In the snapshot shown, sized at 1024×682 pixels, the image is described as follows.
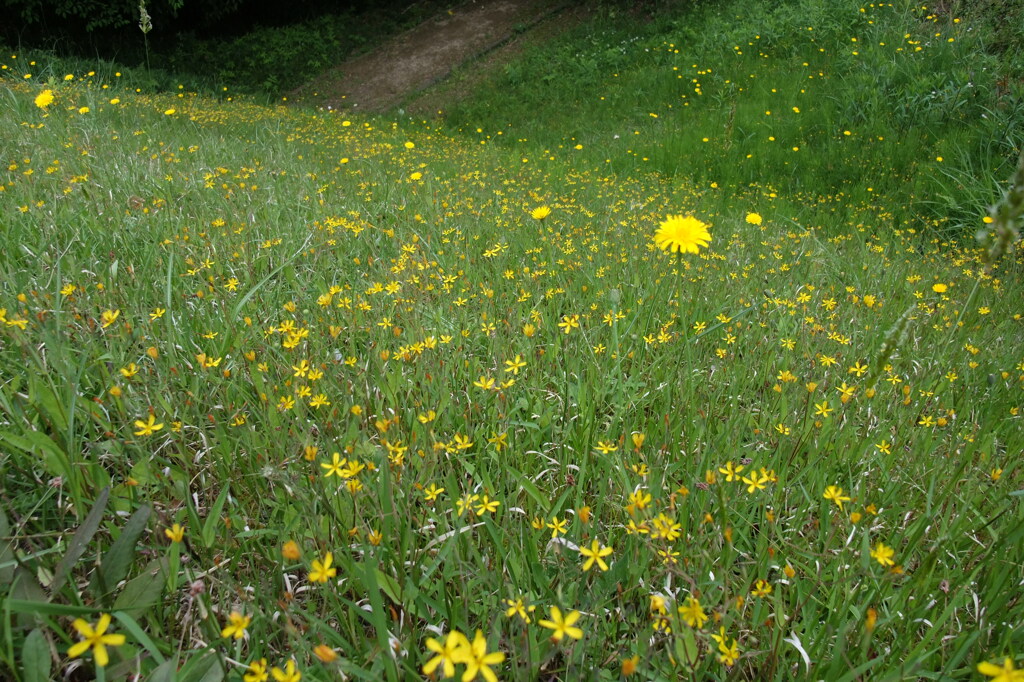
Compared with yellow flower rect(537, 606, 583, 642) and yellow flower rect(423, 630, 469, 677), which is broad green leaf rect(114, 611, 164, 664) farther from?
yellow flower rect(537, 606, 583, 642)

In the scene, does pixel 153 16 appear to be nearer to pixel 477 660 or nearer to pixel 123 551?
pixel 123 551

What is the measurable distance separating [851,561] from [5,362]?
7.98 ft

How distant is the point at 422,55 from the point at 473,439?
58.6 ft

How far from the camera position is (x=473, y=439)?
168 cm

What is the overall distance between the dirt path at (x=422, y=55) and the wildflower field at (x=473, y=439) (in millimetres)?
11957

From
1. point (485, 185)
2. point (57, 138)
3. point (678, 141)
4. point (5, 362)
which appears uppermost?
point (57, 138)

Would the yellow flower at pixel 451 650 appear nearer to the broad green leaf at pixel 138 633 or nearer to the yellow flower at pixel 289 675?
the yellow flower at pixel 289 675

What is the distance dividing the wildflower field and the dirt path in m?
12.0

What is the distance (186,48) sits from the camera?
60.0 ft

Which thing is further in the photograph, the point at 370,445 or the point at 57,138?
the point at 57,138

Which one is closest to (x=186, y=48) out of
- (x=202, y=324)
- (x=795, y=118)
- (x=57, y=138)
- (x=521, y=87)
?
(x=521, y=87)

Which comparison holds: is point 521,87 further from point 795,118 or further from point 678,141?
point 795,118

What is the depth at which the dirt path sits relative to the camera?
601 inches

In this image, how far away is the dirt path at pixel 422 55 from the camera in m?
15.3
